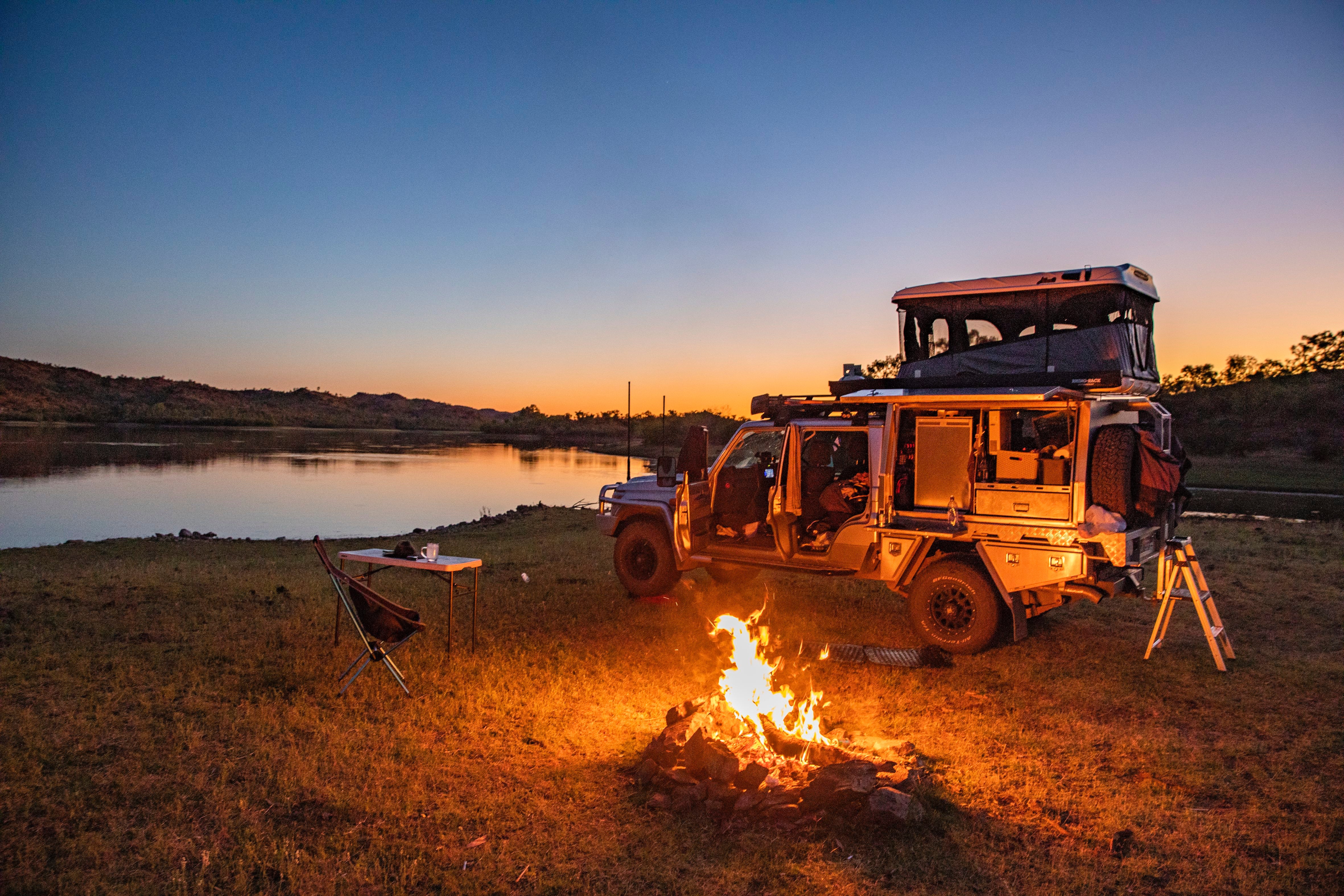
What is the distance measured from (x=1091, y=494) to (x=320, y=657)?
6.76 m

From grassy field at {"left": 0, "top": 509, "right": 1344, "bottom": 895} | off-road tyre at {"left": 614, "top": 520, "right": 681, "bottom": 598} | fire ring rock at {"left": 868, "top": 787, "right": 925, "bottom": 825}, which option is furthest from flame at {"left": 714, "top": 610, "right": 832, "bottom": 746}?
→ off-road tyre at {"left": 614, "top": 520, "right": 681, "bottom": 598}

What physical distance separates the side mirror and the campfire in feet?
11.1

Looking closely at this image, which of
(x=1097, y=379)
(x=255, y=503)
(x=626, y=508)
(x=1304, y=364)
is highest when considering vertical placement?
(x=1304, y=364)

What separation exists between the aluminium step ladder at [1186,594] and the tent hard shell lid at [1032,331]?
1531 millimetres

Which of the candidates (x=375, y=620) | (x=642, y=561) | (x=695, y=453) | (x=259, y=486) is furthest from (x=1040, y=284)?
(x=259, y=486)

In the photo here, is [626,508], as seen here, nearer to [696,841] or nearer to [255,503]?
[696,841]

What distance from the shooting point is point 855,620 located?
29.9ft

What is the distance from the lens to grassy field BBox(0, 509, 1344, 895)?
3.82 meters

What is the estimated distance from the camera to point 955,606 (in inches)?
304

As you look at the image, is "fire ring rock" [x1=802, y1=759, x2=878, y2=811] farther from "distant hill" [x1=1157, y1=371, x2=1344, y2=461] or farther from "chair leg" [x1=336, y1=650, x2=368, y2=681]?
"distant hill" [x1=1157, y1=371, x2=1344, y2=461]

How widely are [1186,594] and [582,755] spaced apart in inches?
222

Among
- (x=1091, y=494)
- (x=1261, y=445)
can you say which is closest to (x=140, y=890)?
(x=1091, y=494)

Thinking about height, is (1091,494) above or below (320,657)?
above

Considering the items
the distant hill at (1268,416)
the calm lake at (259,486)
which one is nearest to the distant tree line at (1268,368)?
the distant hill at (1268,416)
